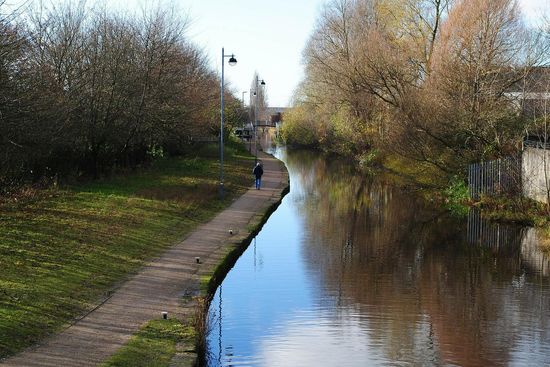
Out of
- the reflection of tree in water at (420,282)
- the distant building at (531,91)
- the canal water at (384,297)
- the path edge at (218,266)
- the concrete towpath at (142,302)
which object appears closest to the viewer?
the concrete towpath at (142,302)

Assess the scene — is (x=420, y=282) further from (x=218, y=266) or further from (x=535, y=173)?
(x=535, y=173)

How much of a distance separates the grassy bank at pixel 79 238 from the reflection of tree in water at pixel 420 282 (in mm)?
4460

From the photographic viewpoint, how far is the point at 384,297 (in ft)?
47.5

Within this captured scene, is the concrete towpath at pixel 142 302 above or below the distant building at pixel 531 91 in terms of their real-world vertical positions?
below

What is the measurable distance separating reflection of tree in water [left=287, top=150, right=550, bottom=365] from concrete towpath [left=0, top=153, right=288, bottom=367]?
2.68m

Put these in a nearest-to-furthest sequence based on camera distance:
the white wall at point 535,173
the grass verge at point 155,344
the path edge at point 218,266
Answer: the grass verge at point 155,344, the path edge at point 218,266, the white wall at point 535,173

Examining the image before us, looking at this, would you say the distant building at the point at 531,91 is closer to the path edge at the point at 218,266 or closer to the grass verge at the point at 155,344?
the path edge at the point at 218,266

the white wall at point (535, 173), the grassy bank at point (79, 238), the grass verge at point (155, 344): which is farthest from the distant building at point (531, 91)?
the grass verge at point (155, 344)

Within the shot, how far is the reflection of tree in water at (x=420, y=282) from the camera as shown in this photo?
11828 millimetres

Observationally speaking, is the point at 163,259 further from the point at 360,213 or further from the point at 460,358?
the point at 360,213

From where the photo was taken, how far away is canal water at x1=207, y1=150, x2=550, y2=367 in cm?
1121

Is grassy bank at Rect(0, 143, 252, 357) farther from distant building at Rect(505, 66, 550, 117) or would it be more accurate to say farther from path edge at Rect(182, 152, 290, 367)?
distant building at Rect(505, 66, 550, 117)

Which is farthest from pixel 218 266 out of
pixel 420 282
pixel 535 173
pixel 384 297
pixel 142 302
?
pixel 535 173

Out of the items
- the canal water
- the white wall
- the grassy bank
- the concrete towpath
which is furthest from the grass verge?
the white wall
